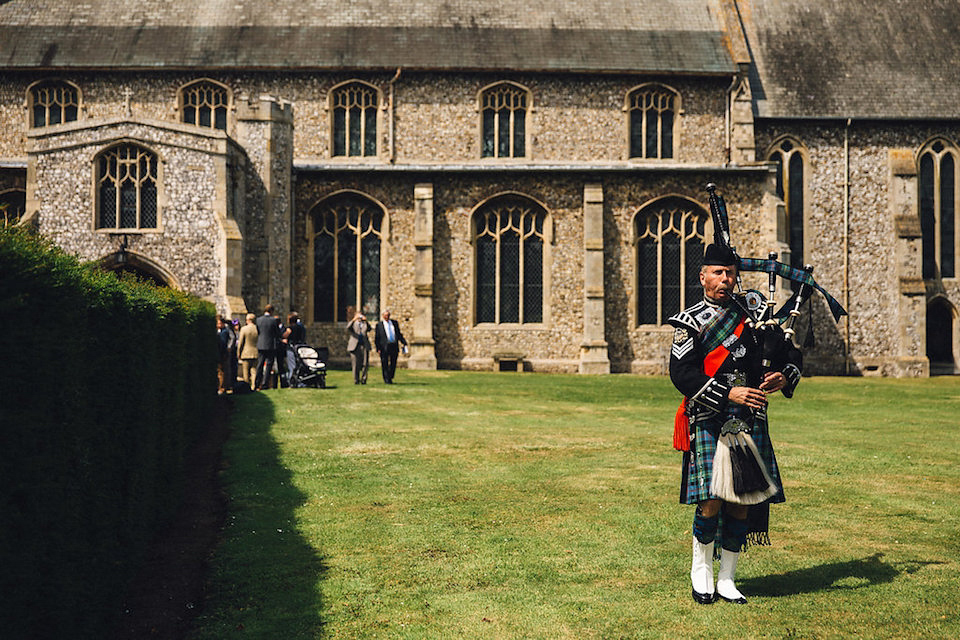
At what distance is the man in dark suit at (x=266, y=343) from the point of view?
1942cm

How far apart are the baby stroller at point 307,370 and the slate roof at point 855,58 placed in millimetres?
18464

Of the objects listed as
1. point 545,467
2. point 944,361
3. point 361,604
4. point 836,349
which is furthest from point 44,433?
point 944,361

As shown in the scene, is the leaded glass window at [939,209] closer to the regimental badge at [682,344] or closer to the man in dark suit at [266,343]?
the man in dark suit at [266,343]

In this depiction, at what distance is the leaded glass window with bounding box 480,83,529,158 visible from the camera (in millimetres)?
30375

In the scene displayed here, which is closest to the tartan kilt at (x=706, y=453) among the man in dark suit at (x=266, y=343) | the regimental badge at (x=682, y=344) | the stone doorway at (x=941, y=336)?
the regimental badge at (x=682, y=344)

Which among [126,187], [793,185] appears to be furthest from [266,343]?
[793,185]

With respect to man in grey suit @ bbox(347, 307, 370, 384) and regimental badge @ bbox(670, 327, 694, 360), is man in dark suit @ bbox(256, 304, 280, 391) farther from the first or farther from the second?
regimental badge @ bbox(670, 327, 694, 360)

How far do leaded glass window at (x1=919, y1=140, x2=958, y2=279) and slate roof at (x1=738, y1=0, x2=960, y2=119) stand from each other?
150 cm

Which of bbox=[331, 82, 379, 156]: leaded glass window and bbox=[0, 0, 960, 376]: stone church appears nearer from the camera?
bbox=[0, 0, 960, 376]: stone church

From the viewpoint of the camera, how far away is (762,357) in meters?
5.67

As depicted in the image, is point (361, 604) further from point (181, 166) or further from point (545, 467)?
point (181, 166)

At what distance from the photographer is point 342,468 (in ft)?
33.0

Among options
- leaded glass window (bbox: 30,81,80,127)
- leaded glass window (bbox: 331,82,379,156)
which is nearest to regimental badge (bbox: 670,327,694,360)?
leaded glass window (bbox: 331,82,379,156)

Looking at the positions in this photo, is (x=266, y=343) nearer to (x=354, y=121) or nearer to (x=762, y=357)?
(x=354, y=121)
